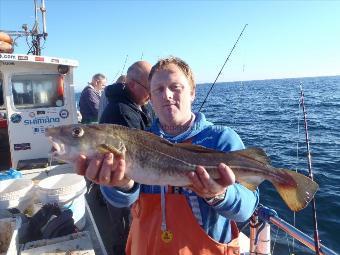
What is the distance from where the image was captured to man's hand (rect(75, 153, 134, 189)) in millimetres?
2680

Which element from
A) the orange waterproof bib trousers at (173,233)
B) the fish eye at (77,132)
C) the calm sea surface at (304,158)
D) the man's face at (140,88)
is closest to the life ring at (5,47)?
the man's face at (140,88)

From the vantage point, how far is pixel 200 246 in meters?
2.65

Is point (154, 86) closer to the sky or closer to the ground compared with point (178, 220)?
closer to the sky

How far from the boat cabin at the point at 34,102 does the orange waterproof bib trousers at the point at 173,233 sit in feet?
19.8

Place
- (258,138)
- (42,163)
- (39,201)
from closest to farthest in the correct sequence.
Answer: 1. (39,201)
2. (42,163)
3. (258,138)

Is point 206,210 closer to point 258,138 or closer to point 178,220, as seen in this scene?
point 178,220

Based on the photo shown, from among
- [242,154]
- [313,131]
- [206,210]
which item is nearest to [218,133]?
[242,154]

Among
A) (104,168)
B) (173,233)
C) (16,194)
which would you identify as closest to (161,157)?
(104,168)

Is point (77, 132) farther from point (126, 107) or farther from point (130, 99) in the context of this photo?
point (130, 99)

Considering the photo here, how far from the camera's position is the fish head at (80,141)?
280cm

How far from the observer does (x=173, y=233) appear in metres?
2.68

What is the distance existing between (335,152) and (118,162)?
15563 millimetres

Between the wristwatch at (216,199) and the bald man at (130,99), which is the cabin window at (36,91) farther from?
the wristwatch at (216,199)

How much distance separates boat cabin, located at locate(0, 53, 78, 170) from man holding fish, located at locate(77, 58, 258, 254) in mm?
5941
